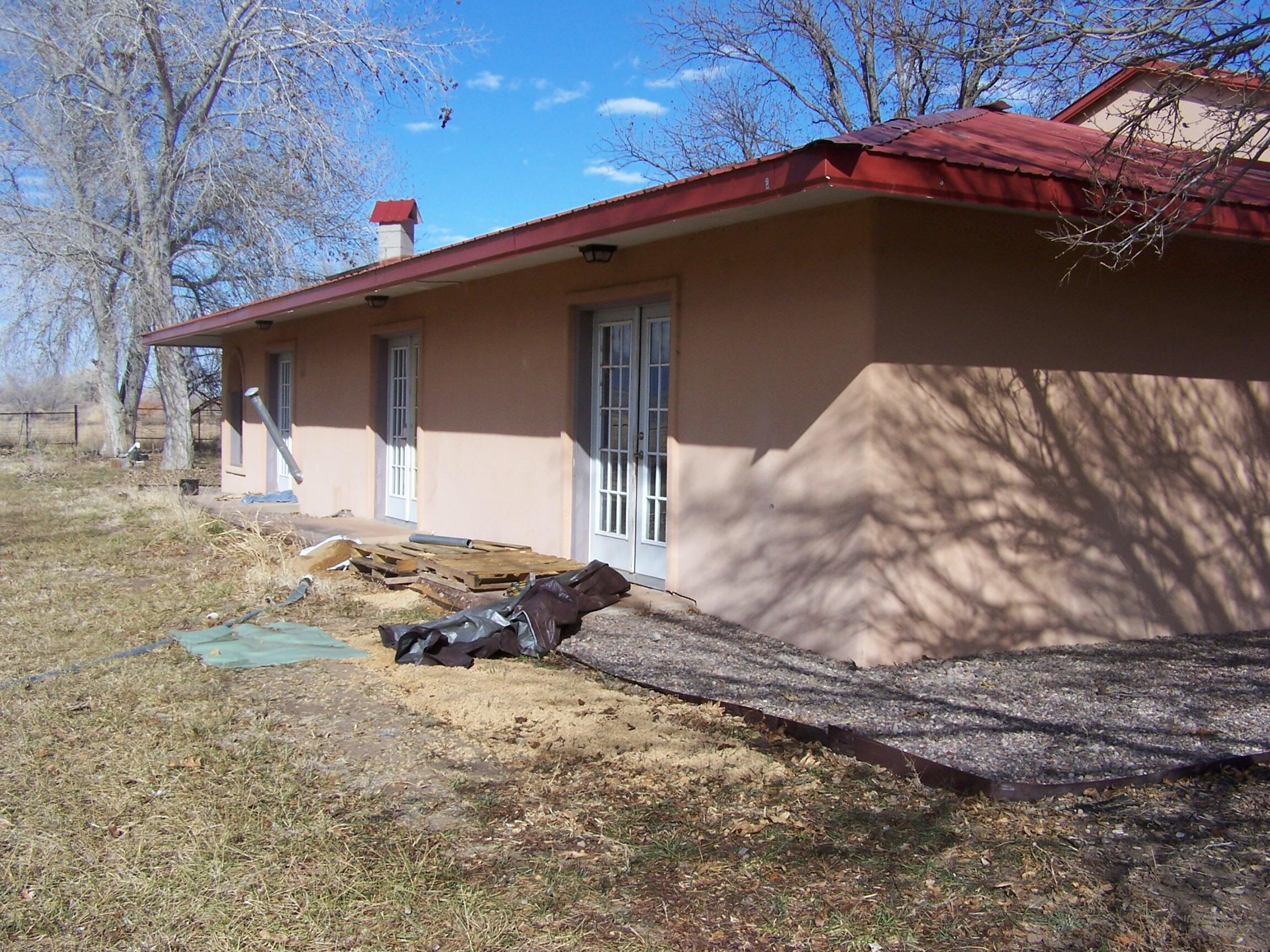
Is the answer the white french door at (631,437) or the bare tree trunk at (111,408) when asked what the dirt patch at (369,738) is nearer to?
the white french door at (631,437)

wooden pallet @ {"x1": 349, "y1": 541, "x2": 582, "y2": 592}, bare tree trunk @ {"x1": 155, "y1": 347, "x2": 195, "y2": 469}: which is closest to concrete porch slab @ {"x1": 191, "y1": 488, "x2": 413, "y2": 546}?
wooden pallet @ {"x1": 349, "y1": 541, "x2": 582, "y2": 592}

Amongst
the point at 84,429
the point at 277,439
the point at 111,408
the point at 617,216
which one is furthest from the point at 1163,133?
the point at 84,429

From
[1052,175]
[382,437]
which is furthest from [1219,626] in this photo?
[382,437]

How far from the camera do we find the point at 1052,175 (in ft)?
19.1

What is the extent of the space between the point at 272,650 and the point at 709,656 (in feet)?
8.94

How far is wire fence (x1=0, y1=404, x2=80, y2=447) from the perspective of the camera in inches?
1271

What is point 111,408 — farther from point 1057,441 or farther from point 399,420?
point 1057,441

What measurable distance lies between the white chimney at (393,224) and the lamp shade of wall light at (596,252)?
253 inches

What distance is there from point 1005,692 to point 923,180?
2683mm

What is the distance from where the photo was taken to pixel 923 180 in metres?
5.41

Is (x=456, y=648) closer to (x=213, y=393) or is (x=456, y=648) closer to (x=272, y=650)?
(x=272, y=650)

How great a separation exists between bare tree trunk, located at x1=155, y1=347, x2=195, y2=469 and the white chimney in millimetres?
11687

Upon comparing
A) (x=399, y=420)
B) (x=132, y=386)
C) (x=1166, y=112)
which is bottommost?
(x=399, y=420)

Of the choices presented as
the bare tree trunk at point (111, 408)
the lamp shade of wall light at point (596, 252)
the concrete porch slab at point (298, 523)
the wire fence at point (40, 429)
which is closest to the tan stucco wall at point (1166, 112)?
the lamp shade of wall light at point (596, 252)
